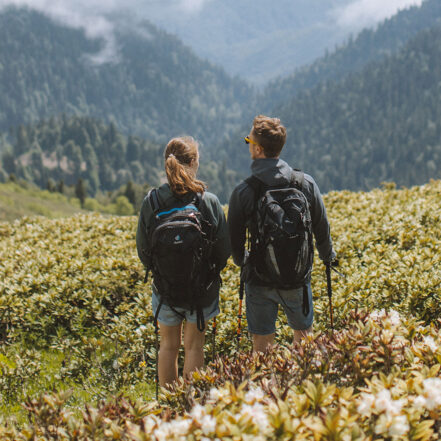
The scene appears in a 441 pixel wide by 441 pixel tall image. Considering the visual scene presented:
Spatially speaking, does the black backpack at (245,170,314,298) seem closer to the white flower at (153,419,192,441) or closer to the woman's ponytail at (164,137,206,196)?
the woman's ponytail at (164,137,206,196)

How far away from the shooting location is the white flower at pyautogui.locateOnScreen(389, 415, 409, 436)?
2.59m

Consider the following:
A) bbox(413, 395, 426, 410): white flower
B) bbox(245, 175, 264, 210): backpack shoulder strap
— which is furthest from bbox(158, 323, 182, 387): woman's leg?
bbox(413, 395, 426, 410): white flower

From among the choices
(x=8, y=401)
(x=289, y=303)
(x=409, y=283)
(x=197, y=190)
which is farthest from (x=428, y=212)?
(x=8, y=401)

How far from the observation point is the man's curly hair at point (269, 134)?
4.51 meters

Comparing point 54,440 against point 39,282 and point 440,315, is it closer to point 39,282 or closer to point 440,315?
point 440,315

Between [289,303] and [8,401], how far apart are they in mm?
4225

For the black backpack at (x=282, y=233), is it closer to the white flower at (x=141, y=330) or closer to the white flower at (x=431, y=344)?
the white flower at (x=431, y=344)

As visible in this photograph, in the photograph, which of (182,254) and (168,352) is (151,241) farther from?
(168,352)

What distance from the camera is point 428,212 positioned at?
915 centimetres

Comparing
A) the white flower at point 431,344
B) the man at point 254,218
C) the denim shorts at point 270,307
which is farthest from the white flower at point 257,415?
the denim shorts at point 270,307

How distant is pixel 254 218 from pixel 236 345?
105 inches

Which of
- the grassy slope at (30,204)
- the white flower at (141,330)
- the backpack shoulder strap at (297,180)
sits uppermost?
the backpack shoulder strap at (297,180)

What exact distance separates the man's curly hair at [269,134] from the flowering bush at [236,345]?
1968mm

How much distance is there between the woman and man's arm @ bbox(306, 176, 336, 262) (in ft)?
3.51
